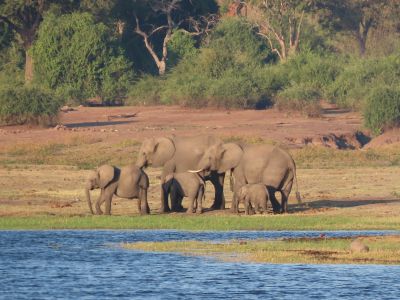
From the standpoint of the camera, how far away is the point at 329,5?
90.0m

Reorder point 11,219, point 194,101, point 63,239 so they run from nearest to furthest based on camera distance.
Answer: point 63,239, point 11,219, point 194,101

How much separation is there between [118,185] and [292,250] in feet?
26.0

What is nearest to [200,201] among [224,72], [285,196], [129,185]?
[129,185]

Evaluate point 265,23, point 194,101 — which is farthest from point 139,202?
point 265,23

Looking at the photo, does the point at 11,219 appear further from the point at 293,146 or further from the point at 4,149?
the point at 293,146

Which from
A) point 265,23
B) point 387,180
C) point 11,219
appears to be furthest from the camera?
point 265,23

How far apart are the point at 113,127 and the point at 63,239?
25.9 metres

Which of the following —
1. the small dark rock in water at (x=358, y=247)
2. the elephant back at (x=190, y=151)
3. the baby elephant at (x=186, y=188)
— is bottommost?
the small dark rock in water at (x=358, y=247)

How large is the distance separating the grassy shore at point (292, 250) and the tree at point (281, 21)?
180ft

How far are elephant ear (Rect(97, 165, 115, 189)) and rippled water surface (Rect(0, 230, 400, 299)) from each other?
4.88 meters

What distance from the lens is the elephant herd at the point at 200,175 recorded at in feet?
109

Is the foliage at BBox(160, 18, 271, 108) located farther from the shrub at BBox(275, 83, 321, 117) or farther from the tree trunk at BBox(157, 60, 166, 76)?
the shrub at BBox(275, 83, 321, 117)

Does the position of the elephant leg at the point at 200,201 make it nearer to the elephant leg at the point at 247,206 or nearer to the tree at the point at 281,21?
the elephant leg at the point at 247,206

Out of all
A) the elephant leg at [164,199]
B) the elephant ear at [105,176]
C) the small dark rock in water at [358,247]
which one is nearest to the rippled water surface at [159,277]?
the small dark rock in water at [358,247]
